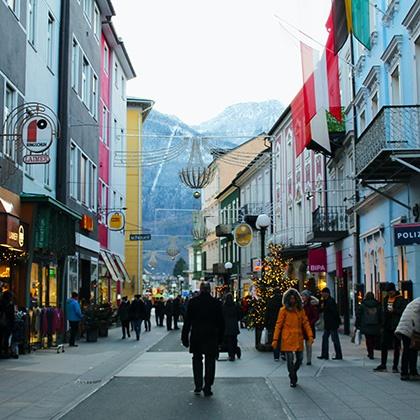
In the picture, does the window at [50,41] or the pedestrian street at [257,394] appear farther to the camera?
the window at [50,41]

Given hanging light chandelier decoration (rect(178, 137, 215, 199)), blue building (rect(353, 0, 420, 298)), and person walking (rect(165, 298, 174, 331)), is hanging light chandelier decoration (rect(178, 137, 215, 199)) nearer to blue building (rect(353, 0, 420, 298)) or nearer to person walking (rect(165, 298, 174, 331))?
blue building (rect(353, 0, 420, 298))

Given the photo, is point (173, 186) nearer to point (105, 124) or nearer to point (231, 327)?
point (105, 124)

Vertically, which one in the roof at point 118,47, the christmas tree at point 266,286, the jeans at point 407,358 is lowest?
the jeans at point 407,358

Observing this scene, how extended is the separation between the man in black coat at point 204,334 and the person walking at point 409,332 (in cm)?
340

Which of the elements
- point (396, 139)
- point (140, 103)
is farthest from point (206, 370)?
point (140, 103)

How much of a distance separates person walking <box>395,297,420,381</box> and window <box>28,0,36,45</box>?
14.3 metres

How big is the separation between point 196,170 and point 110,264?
1629 cm

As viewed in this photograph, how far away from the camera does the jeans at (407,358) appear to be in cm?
1323

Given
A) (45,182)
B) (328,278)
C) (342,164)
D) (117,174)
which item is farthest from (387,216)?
(117,174)

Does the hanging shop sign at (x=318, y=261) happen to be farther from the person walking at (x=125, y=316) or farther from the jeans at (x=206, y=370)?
the jeans at (x=206, y=370)

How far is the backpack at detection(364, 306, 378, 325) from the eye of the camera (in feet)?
57.4

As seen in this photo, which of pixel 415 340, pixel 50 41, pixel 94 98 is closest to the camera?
pixel 415 340

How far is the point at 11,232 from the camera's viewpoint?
17922mm

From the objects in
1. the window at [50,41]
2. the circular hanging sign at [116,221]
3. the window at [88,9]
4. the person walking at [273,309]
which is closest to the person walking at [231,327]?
the person walking at [273,309]
